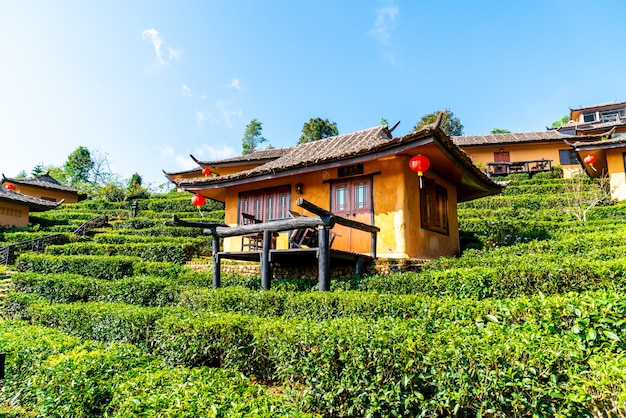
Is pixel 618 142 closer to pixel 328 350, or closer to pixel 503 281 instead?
pixel 503 281

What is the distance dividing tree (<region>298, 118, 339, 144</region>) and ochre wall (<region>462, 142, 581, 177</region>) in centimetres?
1440

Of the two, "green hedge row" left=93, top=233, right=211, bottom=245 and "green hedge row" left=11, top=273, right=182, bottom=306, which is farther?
"green hedge row" left=93, top=233, right=211, bottom=245

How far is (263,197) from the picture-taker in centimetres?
1216

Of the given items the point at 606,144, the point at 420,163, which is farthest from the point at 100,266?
the point at 606,144

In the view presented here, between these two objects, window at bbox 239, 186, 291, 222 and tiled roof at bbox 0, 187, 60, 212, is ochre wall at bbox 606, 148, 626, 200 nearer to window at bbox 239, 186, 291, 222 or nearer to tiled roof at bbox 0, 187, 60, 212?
window at bbox 239, 186, 291, 222

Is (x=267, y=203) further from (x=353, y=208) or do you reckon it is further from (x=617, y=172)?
(x=617, y=172)

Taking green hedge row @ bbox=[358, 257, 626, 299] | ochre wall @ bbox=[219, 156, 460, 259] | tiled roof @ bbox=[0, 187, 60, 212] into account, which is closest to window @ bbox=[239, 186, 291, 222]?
ochre wall @ bbox=[219, 156, 460, 259]

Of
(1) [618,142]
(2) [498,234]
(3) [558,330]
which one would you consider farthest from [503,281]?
(1) [618,142]

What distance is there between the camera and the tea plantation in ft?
10.3

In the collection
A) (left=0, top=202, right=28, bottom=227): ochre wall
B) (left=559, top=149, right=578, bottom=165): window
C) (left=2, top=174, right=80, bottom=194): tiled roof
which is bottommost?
(left=0, top=202, right=28, bottom=227): ochre wall

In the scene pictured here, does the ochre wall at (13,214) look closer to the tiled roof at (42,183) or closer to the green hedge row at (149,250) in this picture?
the tiled roof at (42,183)

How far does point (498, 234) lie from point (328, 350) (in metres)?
10.5

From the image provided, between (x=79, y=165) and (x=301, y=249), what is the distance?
55.7 meters

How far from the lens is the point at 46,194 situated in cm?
3253
